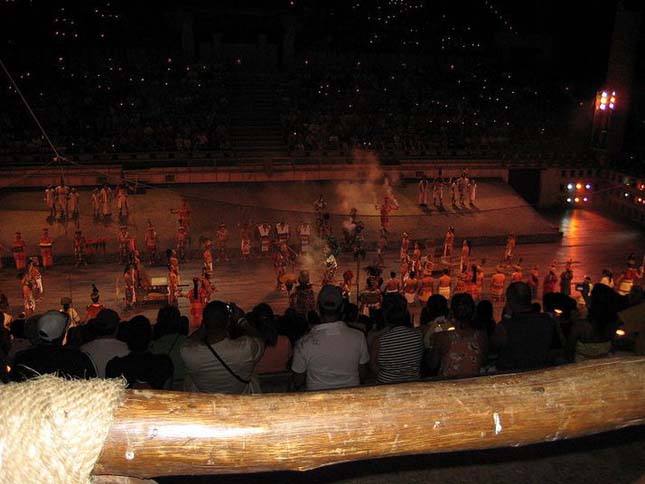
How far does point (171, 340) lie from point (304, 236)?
9.89 meters

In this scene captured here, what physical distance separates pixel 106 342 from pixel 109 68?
22027mm

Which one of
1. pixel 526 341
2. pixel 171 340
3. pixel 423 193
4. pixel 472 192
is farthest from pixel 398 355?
pixel 472 192

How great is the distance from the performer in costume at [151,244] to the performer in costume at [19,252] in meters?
2.68

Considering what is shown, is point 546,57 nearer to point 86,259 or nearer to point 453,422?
point 86,259

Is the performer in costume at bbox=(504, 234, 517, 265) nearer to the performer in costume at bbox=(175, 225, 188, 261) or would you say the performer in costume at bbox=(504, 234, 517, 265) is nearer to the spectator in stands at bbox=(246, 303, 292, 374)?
the performer in costume at bbox=(175, 225, 188, 261)

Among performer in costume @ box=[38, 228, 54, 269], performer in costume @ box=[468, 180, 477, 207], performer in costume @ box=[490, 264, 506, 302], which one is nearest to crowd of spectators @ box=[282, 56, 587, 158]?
performer in costume @ box=[468, 180, 477, 207]

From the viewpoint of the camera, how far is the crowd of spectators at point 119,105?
1936cm

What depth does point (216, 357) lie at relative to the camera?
325cm

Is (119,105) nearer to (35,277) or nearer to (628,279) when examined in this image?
(35,277)

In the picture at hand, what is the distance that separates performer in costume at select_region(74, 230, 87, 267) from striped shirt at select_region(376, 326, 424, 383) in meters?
11.3

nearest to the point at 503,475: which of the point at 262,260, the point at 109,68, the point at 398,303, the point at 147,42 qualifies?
the point at 398,303

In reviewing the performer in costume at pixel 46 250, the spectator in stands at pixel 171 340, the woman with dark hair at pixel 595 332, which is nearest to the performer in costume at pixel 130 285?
the performer in costume at pixel 46 250

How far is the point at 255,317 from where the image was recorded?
5.46 metres

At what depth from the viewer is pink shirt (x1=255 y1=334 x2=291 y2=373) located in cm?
478
